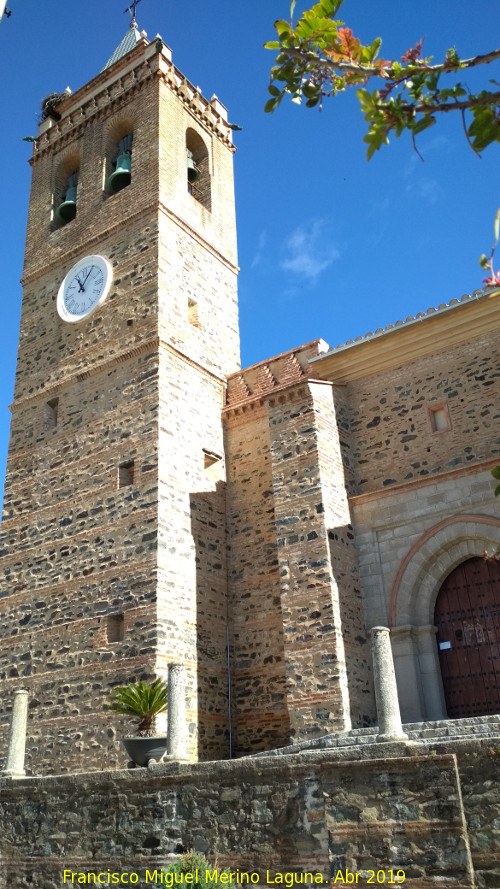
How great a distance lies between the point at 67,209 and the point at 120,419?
634 cm

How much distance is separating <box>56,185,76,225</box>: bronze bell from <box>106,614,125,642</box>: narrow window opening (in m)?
9.46

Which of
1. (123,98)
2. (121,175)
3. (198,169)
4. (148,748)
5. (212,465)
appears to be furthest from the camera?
(198,169)

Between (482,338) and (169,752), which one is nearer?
(169,752)

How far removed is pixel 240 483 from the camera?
14.1 meters

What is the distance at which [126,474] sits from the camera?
523 inches

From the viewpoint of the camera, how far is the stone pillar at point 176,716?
8.52 metres

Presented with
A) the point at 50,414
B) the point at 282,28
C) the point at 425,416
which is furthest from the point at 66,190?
the point at 282,28

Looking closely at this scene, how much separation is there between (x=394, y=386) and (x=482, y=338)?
1.59 m

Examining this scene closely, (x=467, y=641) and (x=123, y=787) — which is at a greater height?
(x=467, y=641)

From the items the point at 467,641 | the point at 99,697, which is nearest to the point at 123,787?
the point at 99,697

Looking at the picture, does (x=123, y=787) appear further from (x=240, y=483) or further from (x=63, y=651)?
(x=240, y=483)

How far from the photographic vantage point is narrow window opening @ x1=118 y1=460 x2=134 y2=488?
13.2m

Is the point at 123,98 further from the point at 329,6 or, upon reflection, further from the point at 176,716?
the point at 329,6

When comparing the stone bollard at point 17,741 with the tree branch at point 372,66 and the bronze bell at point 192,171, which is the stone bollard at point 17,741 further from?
the bronze bell at point 192,171
